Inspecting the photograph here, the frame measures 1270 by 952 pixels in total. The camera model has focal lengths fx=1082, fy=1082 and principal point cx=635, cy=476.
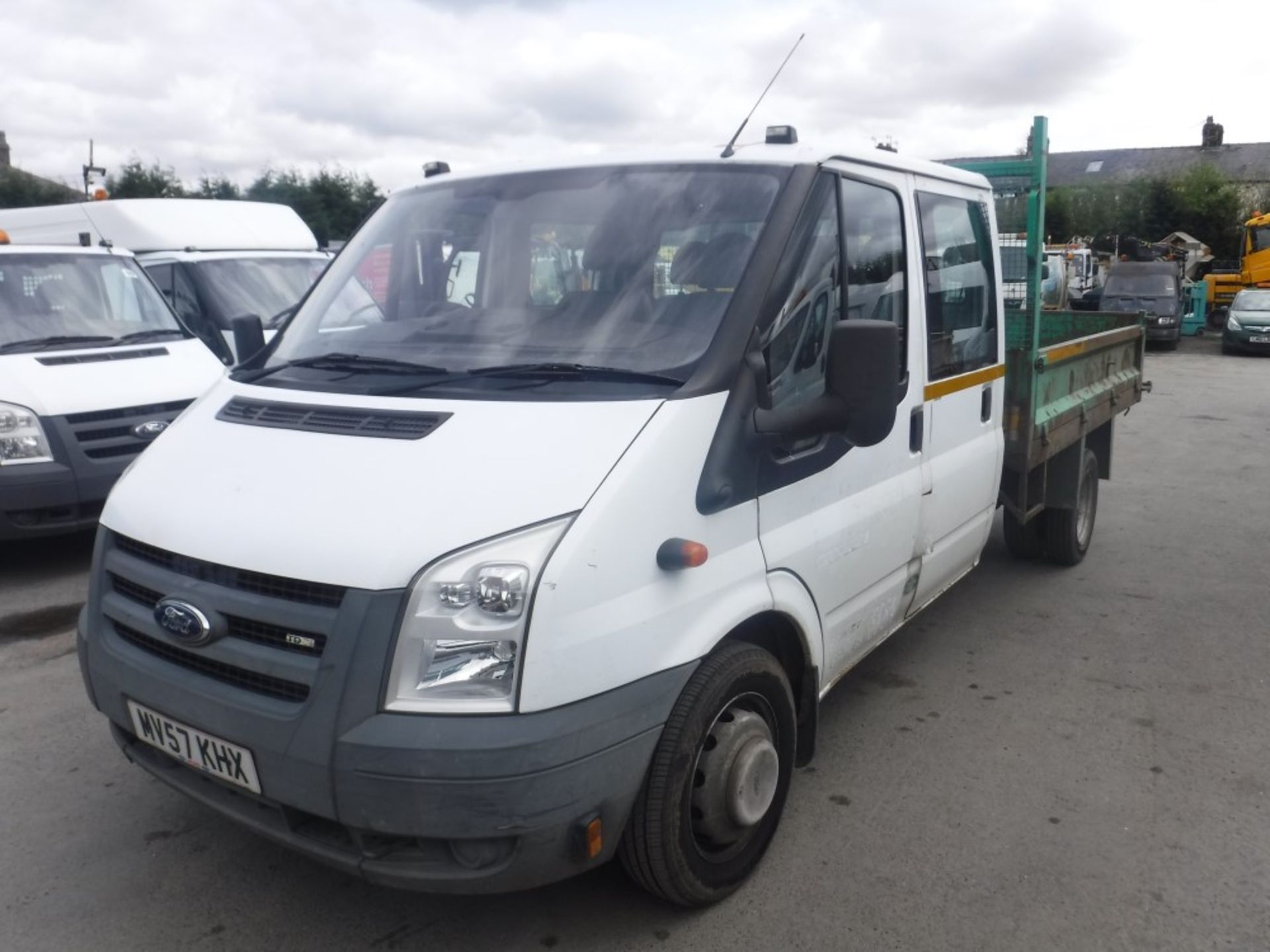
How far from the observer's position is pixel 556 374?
3055mm

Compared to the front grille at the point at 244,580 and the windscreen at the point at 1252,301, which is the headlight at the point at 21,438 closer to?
the front grille at the point at 244,580

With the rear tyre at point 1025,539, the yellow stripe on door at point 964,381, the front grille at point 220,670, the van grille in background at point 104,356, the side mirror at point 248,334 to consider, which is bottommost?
the rear tyre at point 1025,539

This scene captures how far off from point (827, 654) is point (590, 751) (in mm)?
1258

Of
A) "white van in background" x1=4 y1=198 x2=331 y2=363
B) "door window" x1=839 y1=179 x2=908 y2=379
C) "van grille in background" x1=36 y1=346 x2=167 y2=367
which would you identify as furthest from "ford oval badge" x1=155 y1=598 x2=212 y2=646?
"white van in background" x1=4 y1=198 x2=331 y2=363

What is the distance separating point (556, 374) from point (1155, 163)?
67.4 metres

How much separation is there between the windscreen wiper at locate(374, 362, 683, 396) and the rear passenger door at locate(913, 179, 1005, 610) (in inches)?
59.9

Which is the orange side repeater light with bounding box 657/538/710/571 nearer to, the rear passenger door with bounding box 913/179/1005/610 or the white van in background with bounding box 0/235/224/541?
the rear passenger door with bounding box 913/179/1005/610

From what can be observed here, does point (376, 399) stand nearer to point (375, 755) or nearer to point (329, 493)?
point (329, 493)

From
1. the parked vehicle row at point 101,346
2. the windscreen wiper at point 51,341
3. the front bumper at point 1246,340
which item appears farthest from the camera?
the front bumper at point 1246,340

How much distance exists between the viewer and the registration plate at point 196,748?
8.70 ft

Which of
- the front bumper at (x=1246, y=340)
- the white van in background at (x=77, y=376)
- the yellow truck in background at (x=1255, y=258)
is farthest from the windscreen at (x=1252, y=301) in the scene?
the white van in background at (x=77, y=376)

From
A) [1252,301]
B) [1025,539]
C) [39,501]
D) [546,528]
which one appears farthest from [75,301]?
[1252,301]

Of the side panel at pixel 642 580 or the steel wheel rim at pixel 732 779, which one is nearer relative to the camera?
the side panel at pixel 642 580

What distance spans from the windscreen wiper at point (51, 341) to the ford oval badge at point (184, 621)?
190 inches
